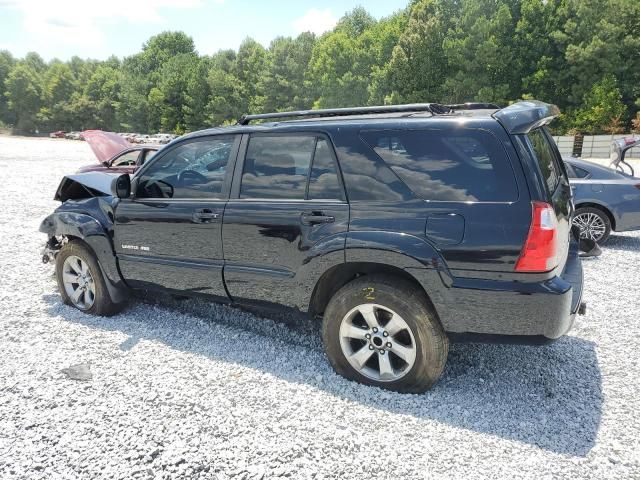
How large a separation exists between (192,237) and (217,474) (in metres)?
1.85

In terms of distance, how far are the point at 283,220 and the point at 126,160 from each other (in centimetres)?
844

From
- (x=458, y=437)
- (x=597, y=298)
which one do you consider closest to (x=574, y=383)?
(x=458, y=437)

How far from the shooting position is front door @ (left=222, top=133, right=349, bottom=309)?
320 cm

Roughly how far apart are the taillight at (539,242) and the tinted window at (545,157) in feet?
0.83

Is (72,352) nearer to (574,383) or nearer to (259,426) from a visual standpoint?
(259,426)

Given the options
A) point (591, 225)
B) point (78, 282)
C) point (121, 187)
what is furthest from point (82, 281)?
point (591, 225)

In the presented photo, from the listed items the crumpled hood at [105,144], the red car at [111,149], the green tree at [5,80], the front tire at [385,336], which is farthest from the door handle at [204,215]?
the green tree at [5,80]

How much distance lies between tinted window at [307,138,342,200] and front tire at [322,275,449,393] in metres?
0.62

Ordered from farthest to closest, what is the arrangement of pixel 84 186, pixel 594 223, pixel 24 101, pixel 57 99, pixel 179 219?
1. pixel 24 101
2. pixel 57 99
3. pixel 594 223
4. pixel 84 186
5. pixel 179 219

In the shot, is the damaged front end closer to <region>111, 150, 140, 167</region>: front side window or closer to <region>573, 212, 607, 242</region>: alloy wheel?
<region>111, 150, 140, 167</region>: front side window

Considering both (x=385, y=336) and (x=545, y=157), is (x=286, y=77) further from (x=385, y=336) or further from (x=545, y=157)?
(x=385, y=336)

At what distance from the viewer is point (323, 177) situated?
3.26 metres

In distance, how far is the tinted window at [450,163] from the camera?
2754 millimetres

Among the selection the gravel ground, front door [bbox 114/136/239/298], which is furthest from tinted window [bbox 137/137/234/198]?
the gravel ground
